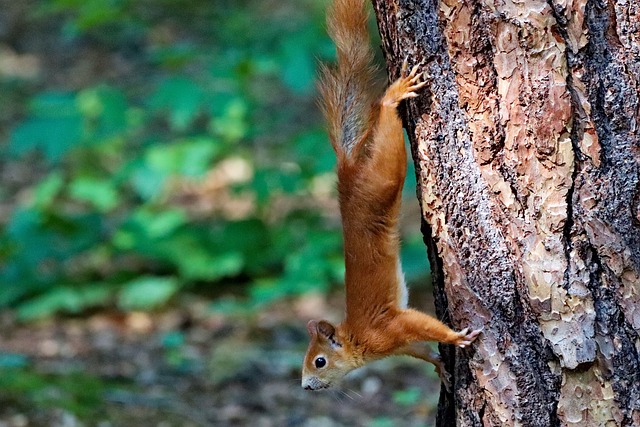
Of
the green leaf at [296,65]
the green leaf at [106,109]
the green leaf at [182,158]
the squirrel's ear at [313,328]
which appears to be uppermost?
the green leaf at [106,109]

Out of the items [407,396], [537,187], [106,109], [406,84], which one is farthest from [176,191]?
[537,187]

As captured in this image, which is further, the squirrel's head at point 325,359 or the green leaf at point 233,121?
the green leaf at point 233,121

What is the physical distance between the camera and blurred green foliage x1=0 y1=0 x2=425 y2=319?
4.62 meters

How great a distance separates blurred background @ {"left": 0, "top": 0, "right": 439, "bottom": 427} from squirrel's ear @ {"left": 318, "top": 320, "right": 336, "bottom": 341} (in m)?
0.46

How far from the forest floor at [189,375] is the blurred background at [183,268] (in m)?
0.01

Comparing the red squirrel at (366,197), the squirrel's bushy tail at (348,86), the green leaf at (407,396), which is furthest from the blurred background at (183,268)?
the squirrel's bushy tail at (348,86)

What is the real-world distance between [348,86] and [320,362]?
1.02 m

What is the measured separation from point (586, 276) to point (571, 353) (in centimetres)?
19

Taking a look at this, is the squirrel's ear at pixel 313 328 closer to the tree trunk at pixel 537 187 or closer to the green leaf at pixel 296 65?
the tree trunk at pixel 537 187

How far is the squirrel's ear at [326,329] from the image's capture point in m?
3.10

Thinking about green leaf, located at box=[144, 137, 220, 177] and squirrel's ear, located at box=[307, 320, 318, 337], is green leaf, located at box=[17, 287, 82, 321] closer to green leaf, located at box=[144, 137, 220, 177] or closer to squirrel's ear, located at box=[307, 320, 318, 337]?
green leaf, located at box=[144, 137, 220, 177]

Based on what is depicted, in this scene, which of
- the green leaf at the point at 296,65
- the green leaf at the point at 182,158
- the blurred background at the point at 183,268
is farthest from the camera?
the green leaf at the point at 182,158

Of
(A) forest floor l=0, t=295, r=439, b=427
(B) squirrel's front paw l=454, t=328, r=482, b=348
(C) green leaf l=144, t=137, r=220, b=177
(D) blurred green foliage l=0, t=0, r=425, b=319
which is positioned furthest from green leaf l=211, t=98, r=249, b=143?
(B) squirrel's front paw l=454, t=328, r=482, b=348

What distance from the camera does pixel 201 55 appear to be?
15.8 feet
